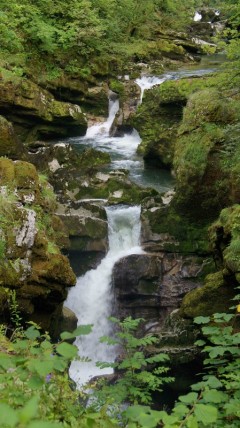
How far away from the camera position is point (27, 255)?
21.3ft

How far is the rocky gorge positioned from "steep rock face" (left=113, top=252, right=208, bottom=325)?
0.07ft

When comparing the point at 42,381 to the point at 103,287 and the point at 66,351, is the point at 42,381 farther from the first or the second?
the point at 103,287

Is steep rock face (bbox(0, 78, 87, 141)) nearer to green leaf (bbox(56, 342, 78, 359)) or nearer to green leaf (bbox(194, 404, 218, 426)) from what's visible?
green leaf (bbox(56, 342, 78, 359))

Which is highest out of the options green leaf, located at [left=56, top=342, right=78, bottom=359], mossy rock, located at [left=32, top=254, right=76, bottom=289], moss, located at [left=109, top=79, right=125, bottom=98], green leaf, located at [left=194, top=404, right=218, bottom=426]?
moss, located at [left=109, top=79, right=125, bottom=98]

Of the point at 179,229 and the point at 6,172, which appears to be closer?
the point at 6,172

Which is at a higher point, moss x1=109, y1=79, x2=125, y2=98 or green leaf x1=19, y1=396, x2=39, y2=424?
moss x1=109, y1=79, x2=125, y2=98

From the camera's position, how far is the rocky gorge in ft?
22.2

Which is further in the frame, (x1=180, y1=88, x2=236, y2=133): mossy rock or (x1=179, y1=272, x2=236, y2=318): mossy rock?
(x1=180, y1=88, x2=236, y2=133): mossy rock

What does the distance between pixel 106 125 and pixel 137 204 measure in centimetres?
673

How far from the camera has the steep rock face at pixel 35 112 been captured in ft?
44.7

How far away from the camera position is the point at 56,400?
94.6 inches

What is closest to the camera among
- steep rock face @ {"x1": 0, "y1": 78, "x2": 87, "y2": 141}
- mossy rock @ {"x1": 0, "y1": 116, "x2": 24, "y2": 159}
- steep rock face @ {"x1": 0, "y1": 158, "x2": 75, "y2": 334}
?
steep rock face @ {"x1": 0, "y1": 158, "x2": 75, "y2": 334}

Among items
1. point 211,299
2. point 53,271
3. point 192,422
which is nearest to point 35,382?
point 192,422

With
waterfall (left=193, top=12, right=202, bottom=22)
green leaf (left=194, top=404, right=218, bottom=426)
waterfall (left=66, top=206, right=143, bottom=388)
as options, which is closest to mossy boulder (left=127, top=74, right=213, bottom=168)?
waterfall (left=66, top=206, right=143, bottom=388)
